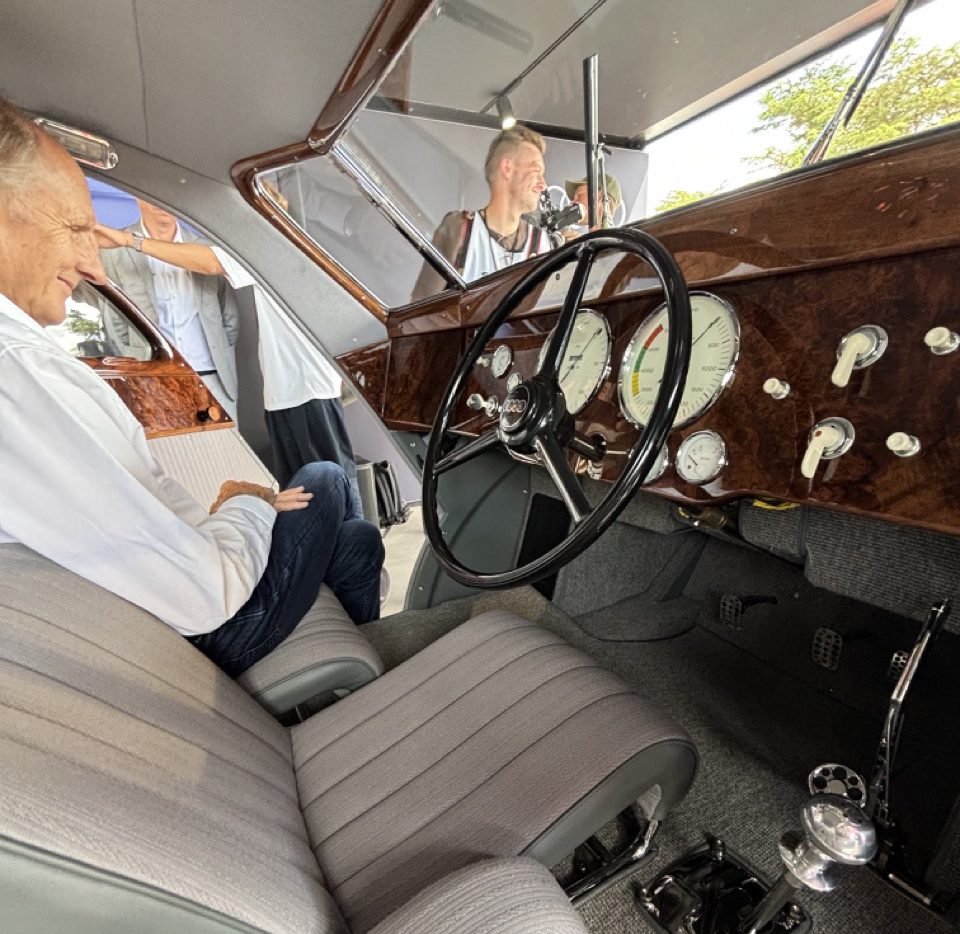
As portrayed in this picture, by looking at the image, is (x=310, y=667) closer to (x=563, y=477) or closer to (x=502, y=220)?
(x=563, y=477)

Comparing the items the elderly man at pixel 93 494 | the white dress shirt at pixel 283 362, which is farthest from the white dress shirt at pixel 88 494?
the white dress shirt at pixel 283 362

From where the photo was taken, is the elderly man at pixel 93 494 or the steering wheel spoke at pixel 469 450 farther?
the steering wheel spoke at pixel 469 450

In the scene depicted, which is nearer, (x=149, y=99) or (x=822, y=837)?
(x=822, y=837)

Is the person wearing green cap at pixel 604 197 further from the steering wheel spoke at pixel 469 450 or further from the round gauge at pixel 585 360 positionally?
the steering wheel spoke at pixel 469 450

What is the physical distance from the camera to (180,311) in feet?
8.59

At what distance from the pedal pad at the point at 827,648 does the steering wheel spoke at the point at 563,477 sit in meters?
0.93

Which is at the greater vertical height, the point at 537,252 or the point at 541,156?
the point at 541,156

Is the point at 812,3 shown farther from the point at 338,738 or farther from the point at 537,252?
the point at 338,738

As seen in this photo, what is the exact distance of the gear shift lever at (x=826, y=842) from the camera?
518 mm

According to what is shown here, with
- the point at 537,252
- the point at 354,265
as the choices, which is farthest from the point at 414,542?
the point at 537,252

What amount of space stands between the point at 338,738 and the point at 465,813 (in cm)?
28

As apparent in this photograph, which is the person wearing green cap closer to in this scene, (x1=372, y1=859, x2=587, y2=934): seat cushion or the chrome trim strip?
the chrome trim strip

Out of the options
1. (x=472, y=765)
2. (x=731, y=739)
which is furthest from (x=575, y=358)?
(x=731, y=739)

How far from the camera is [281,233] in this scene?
1.56 m
